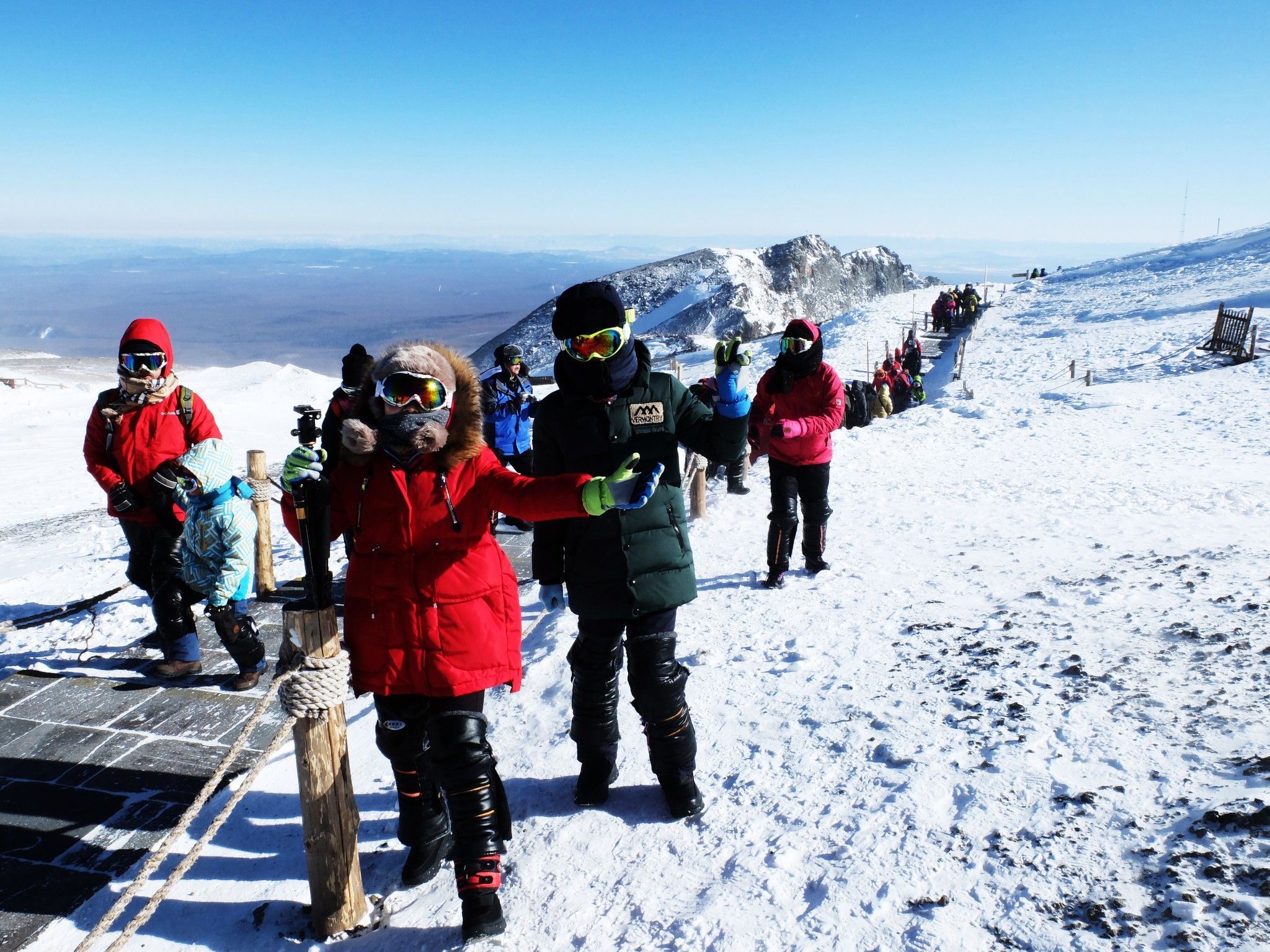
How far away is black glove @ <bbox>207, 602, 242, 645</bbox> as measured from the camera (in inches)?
177

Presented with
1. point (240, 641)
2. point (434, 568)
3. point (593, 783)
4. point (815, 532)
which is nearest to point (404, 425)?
point (434, 568)

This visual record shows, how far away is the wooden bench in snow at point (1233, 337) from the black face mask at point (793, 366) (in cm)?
1602

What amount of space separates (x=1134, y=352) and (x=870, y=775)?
2000 cm

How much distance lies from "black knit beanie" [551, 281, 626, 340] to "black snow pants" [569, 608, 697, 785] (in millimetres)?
1121

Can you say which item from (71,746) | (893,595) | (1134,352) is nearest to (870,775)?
(893,595)

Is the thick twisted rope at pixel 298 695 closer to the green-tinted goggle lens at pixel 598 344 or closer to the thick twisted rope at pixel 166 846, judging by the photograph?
the thick twisted rope at pixel 166 846

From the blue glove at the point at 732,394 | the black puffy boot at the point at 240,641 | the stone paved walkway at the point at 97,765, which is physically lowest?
the stone paved walkway at the point at 97,765

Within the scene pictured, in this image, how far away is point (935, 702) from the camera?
3.47 meters

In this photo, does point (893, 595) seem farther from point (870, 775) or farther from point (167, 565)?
point (167, 565)

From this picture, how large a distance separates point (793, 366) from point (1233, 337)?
698 inches

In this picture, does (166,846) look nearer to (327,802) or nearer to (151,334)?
(327,802)

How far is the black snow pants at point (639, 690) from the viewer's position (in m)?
2.87

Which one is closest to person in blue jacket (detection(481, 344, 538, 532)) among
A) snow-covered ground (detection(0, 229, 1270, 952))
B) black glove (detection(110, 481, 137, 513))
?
snow-covered ground (detection(0, 229, 1270, 952))

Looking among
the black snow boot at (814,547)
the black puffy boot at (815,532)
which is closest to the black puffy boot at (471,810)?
the black puffy boot at (815,532)
